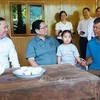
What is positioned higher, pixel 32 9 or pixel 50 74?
pixel 32 9

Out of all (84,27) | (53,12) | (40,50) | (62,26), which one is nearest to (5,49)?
(40,50)

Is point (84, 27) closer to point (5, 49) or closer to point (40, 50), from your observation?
point (40, 50)

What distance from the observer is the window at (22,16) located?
565cm

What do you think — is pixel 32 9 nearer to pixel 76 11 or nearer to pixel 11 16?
pixel 11 16

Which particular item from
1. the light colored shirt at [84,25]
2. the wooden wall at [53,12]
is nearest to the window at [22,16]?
the wooden wall at [53,12]

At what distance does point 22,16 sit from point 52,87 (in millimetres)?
4295

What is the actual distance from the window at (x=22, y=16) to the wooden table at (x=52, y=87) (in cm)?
401

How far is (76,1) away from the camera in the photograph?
19.9 ft

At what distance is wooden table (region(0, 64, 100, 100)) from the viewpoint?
1576 mm

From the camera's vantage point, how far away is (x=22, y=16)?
568 centimetres

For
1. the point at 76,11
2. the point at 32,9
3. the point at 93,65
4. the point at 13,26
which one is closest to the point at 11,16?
the point at 13,26

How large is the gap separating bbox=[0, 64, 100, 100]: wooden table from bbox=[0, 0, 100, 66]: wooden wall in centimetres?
402

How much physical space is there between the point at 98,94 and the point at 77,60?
1.23 metres

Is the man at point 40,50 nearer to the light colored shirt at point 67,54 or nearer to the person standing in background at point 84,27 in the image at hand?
the light colored shirt at point 67,54
